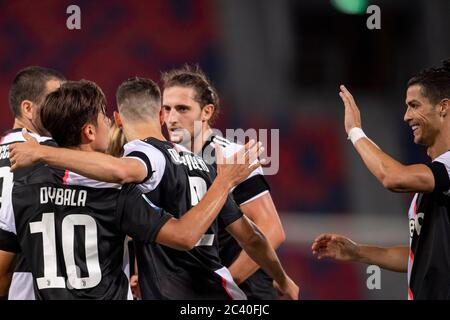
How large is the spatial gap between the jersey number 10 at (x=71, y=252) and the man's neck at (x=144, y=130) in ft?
2.34

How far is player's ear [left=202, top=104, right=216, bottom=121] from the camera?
4.33 m

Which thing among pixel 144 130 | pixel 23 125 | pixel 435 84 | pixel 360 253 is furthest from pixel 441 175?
pixel 23 125

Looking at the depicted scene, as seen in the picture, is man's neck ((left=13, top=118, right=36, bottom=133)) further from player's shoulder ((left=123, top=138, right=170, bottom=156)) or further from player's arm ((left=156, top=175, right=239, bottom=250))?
player's arm ((left=156, top=175, right=239, bottom=250))

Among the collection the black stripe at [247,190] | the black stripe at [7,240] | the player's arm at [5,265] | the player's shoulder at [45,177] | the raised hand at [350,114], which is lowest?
the player's arm at [5,265]

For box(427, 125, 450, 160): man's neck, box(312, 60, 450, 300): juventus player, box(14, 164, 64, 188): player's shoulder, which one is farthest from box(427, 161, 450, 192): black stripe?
box(14, 164, 64, 188): player's shoulder

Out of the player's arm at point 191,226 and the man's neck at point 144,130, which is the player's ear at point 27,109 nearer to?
the man's neck at point 144,130

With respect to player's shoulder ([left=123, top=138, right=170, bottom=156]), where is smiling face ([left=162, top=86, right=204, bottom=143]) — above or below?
above

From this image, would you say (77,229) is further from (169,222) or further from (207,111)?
(207,111)

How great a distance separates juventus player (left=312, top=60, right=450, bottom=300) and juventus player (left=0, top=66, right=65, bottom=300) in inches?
57.8

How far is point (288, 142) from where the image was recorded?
7.30 metres

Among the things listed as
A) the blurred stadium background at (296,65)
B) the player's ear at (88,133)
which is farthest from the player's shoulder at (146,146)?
the blurred stadium background at (296,65)

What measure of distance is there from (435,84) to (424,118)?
0.16 meters

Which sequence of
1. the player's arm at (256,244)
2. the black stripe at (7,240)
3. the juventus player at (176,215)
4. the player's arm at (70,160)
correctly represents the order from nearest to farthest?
1. the player's arm at (70,160)
2. the black stripe at (7,240)
3. the juventus player at (176,215)
4. the player's arm at (256,244)

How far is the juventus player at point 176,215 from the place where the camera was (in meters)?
3.14
